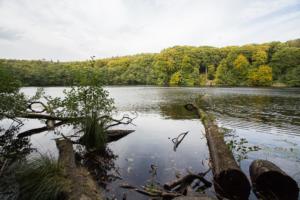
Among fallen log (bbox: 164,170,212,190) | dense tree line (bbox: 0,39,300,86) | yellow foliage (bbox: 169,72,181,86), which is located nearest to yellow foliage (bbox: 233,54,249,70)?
dense tree line (bbox: 0,39,300,86)

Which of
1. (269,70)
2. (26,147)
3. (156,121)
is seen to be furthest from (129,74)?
(26,147)

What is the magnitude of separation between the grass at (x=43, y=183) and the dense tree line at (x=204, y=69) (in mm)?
63176

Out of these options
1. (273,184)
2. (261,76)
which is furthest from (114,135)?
(261,76)

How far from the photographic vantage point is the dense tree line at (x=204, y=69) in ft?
258

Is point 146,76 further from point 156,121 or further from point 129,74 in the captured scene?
point 156,121

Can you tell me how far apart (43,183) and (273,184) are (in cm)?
630

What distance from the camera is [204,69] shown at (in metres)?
105

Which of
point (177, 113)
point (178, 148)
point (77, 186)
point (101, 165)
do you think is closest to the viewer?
point (77, 186)

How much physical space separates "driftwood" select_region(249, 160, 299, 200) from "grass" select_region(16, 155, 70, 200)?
5.39 meters

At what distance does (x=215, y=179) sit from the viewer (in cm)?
673

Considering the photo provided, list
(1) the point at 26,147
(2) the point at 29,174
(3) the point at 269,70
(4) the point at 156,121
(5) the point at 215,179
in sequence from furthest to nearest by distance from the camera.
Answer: (3) the point at 269,70 < (4) the point at 156,121 < (1) the point at 26,147 < (5) the point at 215,179 < (2) the point at 29,174

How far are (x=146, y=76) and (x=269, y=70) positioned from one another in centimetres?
5174

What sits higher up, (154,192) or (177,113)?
(154,192)

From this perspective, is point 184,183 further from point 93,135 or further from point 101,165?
point 93,135
